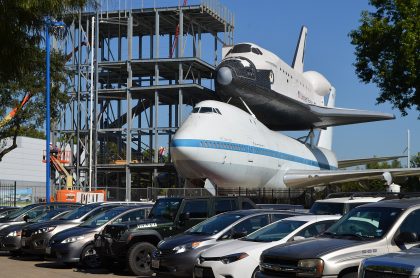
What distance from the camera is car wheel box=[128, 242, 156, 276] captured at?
50.3ft

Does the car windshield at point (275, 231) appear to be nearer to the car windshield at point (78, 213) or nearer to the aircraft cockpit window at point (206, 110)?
the car windshield at point (78, 213)

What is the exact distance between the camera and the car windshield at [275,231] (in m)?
12.0

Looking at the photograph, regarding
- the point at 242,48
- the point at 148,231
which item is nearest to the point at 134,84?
the point at 242,48

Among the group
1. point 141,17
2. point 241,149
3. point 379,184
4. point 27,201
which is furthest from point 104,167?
point 379,184

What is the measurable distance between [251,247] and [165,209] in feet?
17.4

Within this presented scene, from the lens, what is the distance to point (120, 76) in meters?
55.1

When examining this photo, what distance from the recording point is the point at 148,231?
15.6 meters

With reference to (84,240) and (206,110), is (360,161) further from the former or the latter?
(84,240)

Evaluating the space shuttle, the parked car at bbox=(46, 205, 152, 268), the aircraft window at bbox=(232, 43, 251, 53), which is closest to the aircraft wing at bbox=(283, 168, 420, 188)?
the space shuttle

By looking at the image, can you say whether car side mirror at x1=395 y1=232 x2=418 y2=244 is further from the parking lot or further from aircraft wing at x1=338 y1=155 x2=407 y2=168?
aircraft wing at x1=338 y1=155 x2=407 y2=168

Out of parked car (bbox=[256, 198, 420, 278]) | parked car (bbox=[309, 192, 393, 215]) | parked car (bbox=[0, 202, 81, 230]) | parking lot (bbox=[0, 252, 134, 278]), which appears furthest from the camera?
parked car (bbox=[0, 202, 81, 230])

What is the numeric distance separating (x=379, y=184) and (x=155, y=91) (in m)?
36.4

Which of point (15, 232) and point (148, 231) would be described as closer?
point (148, 231)

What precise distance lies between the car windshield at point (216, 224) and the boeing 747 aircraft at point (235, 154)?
22.3 metres
